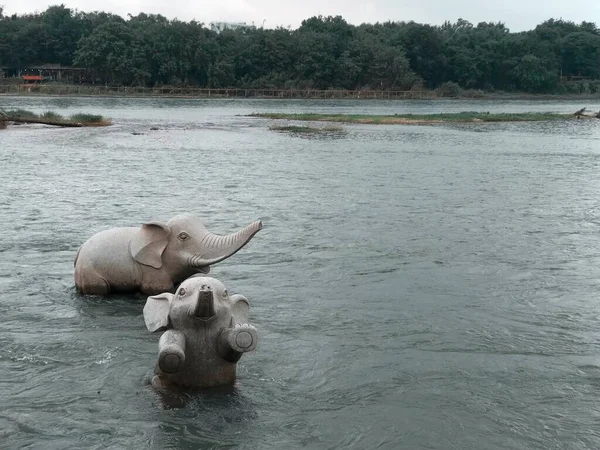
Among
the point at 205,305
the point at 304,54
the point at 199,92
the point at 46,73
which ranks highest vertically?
the point at 304,54

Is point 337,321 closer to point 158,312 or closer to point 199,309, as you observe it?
point 158,312

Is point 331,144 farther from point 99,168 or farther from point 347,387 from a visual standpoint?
point 347,387

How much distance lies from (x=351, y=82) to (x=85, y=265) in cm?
12121

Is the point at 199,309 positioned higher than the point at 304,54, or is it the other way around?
the point at 304,54

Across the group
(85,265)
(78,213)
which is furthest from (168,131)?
(85,265)

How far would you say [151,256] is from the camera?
415 inches

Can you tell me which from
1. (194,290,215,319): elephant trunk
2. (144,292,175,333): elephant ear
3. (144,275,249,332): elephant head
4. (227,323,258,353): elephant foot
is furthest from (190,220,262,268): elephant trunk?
(227,323,258,353): elephant foot

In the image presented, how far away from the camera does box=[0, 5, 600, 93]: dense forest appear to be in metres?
120

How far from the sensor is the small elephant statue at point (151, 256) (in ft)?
34.2

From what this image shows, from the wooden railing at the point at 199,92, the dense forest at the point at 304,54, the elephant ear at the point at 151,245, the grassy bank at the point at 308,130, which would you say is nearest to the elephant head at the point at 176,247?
the elephant ear at the point at 151,245

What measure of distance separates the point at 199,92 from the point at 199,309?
115 meters

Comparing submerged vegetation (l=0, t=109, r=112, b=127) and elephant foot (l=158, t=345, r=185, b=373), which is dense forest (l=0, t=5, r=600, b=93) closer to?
submerged vegetation (l=0, t=109, r=112, b=127)

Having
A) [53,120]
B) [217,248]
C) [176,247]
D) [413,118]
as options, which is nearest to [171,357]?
[217,248]

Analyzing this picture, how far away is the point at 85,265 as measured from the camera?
35.7ft
